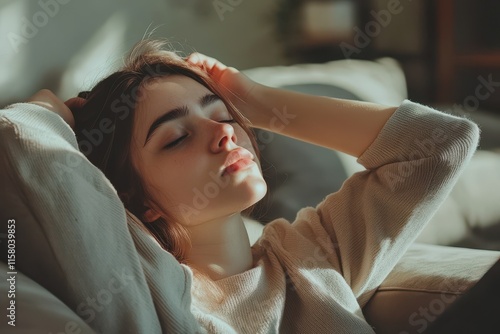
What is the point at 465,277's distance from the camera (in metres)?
1.07

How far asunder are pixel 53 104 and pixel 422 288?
0.65 m

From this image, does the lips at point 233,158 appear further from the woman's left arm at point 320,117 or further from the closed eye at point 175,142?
the woman's left arm at point 320,117

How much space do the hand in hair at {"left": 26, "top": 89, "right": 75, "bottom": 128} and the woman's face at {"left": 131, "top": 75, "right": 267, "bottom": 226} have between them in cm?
11

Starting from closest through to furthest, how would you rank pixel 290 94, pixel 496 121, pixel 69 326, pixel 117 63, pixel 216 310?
1. pixel 69 326
2. pixel 216 310
3. pixel 290 94
4. pixel 117 63
5. pixel 496 121

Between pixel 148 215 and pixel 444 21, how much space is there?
1.81 m

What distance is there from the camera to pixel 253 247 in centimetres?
121

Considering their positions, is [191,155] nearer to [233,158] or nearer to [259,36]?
[233,158]

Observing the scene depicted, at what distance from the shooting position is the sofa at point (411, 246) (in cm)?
80

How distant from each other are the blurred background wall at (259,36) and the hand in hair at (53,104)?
354 mm

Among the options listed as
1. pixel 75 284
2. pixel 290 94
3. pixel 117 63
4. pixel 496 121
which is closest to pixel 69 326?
pixel 75 284

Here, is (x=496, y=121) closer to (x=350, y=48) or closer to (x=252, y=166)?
(x=350, y=48)

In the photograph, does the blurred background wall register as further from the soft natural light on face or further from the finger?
the finger

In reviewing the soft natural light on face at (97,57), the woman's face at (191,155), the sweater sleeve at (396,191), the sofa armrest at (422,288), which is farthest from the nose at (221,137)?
the soft natural light on face at (97,57)

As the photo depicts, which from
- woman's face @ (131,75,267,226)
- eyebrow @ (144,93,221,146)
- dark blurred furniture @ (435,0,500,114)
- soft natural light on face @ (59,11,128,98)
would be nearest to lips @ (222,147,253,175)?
woman's face @ (131,75,267,226)
